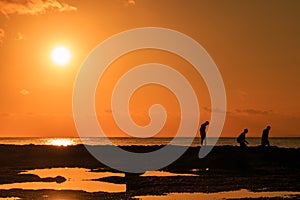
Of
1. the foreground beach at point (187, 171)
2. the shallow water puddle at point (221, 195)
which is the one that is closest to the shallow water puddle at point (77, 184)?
the foreground beach at point (187, 171)

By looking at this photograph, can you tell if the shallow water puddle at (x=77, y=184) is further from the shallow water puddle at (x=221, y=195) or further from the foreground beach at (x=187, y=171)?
the shallow water puddle at (x=221, y=195)

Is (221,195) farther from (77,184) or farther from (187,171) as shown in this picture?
(187,171)

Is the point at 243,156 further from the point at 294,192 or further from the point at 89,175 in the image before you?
the point at 294,192

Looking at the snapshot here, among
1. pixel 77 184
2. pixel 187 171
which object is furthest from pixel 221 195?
pixel 187 171

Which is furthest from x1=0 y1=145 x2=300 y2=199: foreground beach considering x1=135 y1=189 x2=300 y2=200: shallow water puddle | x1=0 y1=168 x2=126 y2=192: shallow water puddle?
x1=135 y1=189 x2=300 y2=200: shallow water puddle

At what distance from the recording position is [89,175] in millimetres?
39500

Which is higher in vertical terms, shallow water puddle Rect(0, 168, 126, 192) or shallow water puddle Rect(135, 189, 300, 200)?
shallow water puddle Rect(0, 168, 126, 192)

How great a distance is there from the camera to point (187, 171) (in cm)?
3972

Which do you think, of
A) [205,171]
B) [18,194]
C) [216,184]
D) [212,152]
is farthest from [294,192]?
[212,152]

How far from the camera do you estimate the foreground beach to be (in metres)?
29.5

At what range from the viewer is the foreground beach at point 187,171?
29475mm

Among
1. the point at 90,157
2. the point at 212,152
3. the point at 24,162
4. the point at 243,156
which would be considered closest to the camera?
the point at 243,156

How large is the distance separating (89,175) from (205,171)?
809 cm

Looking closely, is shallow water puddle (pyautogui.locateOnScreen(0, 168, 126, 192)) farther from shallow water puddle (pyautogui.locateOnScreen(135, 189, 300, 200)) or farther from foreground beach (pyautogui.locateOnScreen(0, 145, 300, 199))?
shallow water puddle (pyautogui.locateOnScreen(135, 189, 300, 200))
